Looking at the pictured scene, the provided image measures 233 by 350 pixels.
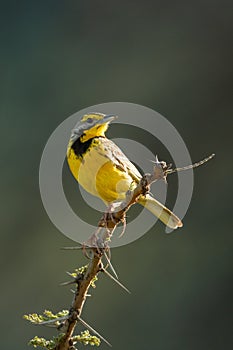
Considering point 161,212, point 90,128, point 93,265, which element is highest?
point 90,128

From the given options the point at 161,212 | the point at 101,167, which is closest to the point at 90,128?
the point at 101,167

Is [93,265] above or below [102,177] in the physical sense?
below

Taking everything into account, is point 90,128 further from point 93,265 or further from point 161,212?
point 93,265

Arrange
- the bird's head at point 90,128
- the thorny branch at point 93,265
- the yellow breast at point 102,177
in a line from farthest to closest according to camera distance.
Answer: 1. the bird's head at point 90,128
2. the yellow breast at point 102,177
3. the thorny branch at point 93,265

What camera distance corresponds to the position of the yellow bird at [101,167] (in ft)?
8.65

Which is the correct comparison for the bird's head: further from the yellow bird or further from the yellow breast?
the yellow breast

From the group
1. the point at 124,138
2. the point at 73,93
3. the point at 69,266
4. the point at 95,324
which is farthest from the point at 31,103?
the point at 95,324

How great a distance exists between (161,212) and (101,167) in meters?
0.28

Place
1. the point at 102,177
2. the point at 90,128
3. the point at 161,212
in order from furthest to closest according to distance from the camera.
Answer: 1. the point at 90,128
2. the point at 161,212
3. the point at 102,177

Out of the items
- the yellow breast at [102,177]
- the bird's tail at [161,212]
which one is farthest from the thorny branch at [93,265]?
the bird's tail at [161,212]

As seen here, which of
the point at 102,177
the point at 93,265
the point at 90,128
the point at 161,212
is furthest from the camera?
the point at 90,128

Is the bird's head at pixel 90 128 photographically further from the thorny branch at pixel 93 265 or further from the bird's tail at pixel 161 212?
the thorny branch at pixel 93 265

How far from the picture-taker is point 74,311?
1.62 metres

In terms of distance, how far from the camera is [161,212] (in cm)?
274
